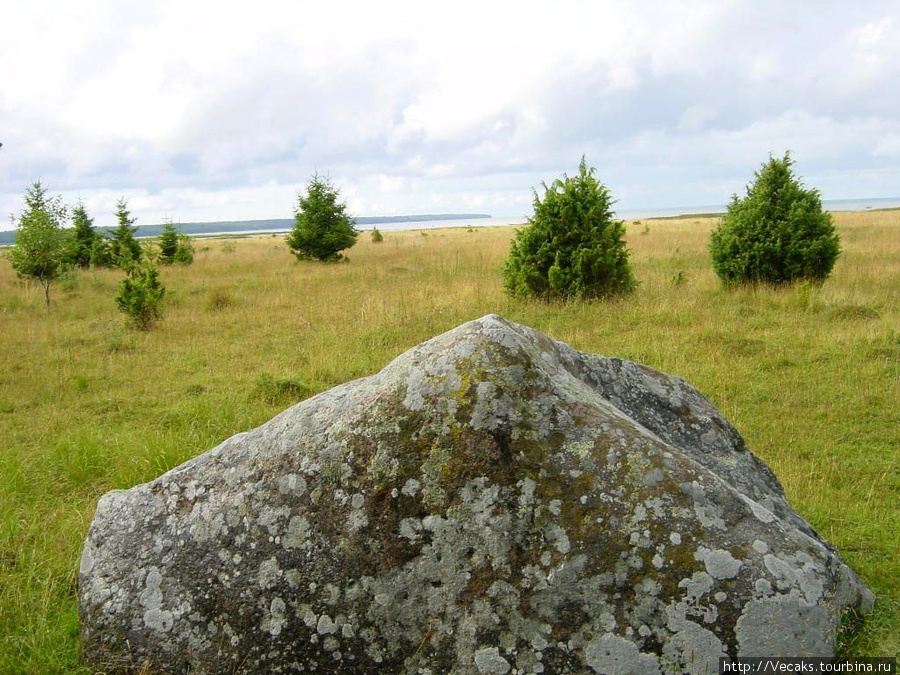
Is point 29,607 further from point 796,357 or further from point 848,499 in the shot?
point 796,357

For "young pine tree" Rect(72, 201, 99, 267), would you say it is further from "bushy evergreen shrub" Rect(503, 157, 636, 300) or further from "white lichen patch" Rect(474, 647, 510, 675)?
"white lichen patch" Rect(474, 647, 510, 675)

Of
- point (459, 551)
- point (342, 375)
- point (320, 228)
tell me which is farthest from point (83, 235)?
point (459, 551)

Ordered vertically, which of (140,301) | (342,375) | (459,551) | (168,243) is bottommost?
(342,375)

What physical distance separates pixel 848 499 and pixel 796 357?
429cm

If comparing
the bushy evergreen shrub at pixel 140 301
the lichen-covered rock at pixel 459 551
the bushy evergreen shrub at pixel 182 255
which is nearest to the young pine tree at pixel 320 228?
the bushy evergreen shrub at pixel 182 255

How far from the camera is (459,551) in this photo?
8.86 feet

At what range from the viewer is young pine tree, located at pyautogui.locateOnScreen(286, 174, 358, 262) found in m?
25.2

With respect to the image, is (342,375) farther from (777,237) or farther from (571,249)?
(777,237)

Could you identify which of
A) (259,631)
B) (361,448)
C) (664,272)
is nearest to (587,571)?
(361,448)

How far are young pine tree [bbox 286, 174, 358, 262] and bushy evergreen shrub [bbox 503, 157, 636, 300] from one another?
12.8 meters

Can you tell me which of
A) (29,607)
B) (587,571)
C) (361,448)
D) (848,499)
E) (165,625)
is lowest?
(848,499)

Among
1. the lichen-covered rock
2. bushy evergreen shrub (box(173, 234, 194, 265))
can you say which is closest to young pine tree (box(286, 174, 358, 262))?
bushy evergreen shrub (box(173, 234, 194, 265))

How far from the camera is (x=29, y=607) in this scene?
11.5ft

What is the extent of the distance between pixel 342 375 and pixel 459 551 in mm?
6304
